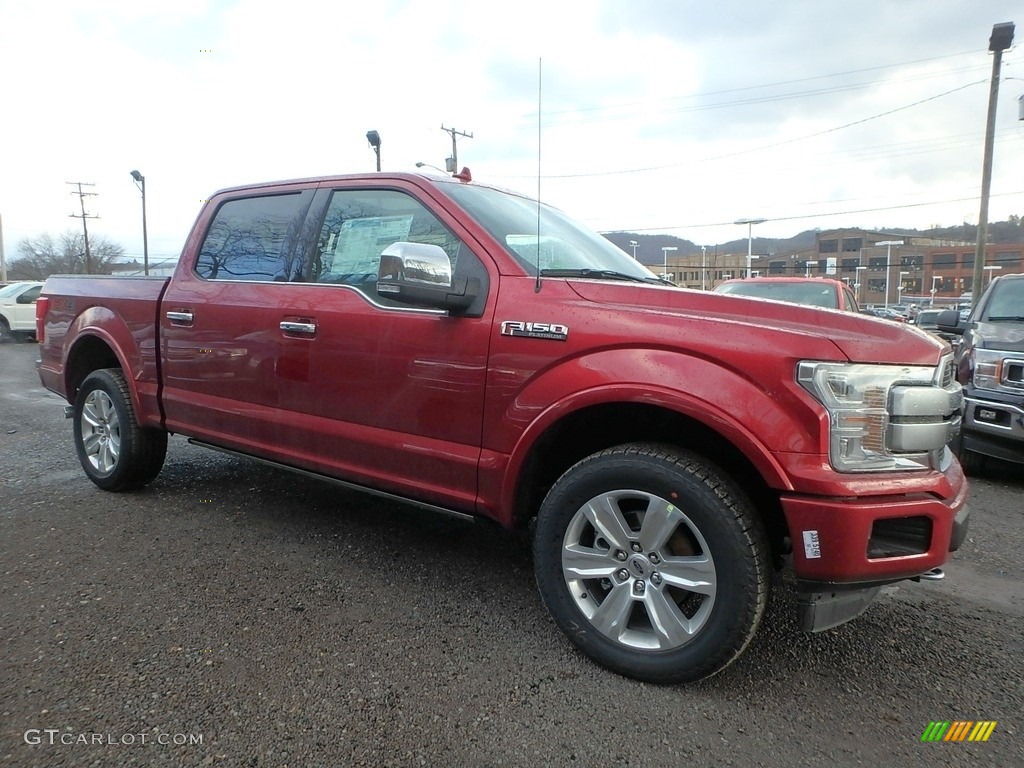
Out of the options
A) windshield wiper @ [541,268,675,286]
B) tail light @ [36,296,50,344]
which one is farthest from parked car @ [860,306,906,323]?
tail light @ [36,296,50,344]

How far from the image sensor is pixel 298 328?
3.38 metres

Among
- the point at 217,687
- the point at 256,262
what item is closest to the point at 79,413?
the point at 256,262

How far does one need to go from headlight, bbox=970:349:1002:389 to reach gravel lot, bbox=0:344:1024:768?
155 cm

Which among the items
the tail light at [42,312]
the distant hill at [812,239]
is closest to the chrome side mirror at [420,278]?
the tail light at [42,312]

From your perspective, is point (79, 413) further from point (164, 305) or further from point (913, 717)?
point (913, 717)

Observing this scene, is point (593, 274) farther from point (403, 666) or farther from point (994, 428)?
point (994, 428)

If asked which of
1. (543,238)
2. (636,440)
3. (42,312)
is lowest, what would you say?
(636,440)

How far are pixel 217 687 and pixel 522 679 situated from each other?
3.46 ft

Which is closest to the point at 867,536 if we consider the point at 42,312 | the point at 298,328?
the point at 298,328

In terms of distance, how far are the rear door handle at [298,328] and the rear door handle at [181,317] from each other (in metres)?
0.86

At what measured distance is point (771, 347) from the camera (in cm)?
224

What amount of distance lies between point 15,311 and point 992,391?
2247 cm

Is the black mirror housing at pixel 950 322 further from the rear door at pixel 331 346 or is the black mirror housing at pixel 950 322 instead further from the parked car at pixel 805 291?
the rear door at pixel 331 346

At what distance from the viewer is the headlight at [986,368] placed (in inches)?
197
